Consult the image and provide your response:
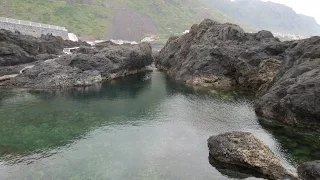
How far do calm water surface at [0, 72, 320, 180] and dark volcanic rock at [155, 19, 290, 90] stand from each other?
10.2 metres

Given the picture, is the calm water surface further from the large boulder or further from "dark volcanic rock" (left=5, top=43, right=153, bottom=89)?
"dark volcanic rock" (left=5, top=43, right=153, bottom=89)

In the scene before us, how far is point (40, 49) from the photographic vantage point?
111000mm

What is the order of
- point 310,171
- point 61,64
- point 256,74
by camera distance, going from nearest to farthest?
point 310,171, point 256,74, point 61,64

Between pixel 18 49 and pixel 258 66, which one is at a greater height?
pixel 18 49

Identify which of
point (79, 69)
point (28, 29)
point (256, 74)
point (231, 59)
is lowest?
point (79, 69)

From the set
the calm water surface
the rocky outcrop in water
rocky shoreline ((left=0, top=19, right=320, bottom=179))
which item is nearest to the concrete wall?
rocky shoreline ((left=0, top=19, right=320, bottom=179))

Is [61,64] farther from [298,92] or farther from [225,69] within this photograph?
[298,92]

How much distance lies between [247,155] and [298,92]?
68.9 feet

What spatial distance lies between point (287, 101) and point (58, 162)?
37096 millimetres

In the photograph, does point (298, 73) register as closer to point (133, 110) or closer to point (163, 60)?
point (133, 110)

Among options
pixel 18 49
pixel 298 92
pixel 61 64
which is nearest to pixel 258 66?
pixel 298 92

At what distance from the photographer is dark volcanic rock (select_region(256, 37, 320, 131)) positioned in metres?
45.5

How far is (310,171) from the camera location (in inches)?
1128

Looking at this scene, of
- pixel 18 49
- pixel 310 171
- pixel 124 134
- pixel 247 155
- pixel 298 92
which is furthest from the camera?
pixel 18 49
